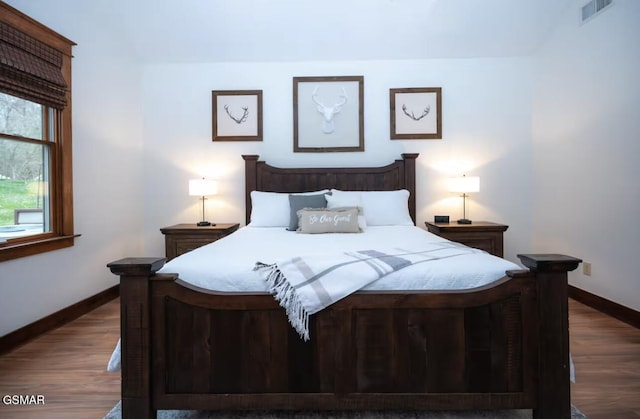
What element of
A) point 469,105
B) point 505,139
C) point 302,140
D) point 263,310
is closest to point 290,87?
point 302,140

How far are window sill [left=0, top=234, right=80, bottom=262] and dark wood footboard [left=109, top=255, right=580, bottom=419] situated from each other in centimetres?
150

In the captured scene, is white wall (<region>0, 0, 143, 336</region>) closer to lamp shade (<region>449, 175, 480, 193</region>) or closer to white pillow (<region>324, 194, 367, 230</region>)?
white pillow (<region>324, 194, 367, 230</region>)

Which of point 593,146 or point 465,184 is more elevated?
point 593,146

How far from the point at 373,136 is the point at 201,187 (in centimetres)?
193

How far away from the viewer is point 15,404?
1.70 m

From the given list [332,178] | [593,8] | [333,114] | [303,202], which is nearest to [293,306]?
[303,202]

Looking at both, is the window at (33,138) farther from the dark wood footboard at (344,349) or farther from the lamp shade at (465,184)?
the lamp shade at (465,184)

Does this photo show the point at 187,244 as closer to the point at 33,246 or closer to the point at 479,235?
the point at 33,246

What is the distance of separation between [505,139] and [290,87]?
2455mm

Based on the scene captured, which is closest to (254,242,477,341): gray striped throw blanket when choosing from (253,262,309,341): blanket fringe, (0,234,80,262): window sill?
(253,262,309,341): blanket fringe

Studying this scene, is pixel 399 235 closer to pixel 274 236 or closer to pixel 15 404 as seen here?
pixel 274 236

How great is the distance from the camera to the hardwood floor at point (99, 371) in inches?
64.9

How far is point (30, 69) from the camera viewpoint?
2.38 metres

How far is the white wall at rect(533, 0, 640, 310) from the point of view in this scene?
2635 millimetres
